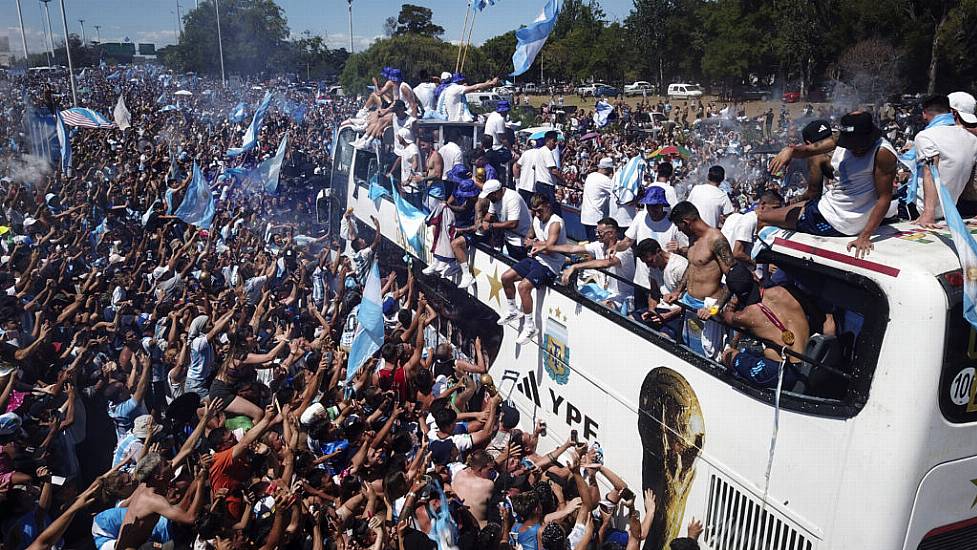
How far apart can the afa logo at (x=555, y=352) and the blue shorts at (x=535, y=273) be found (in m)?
0.29

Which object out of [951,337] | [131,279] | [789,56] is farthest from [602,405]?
[789,56]

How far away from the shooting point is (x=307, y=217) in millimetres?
13148

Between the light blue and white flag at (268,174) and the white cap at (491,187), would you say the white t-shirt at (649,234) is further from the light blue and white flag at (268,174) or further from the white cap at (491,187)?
the light blue and white flag at (268,174)

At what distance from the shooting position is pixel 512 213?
21.2ft

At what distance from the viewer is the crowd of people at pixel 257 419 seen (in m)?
3.88

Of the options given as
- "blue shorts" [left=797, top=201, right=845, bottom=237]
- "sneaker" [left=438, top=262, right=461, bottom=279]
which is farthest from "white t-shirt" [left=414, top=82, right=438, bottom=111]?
"blue shorts" [left=797, top=201, right=845, bottom=237]

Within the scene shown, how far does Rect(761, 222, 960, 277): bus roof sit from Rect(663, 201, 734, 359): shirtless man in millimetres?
533

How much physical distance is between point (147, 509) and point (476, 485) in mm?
Answer: 1784

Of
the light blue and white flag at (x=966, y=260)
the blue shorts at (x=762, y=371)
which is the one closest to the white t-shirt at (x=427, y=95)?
the blue shorts at (x=762, y=371)

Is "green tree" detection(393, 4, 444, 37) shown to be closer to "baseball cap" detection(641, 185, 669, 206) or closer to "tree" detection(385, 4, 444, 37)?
"tree" detection(385, 4, 444, 37)

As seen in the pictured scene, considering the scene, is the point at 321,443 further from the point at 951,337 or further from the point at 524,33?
the point at 524,33

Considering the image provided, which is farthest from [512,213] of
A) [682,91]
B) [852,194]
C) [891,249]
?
[682,91]

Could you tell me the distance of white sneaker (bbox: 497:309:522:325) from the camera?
578 cm

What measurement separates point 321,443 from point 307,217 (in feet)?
28.9
